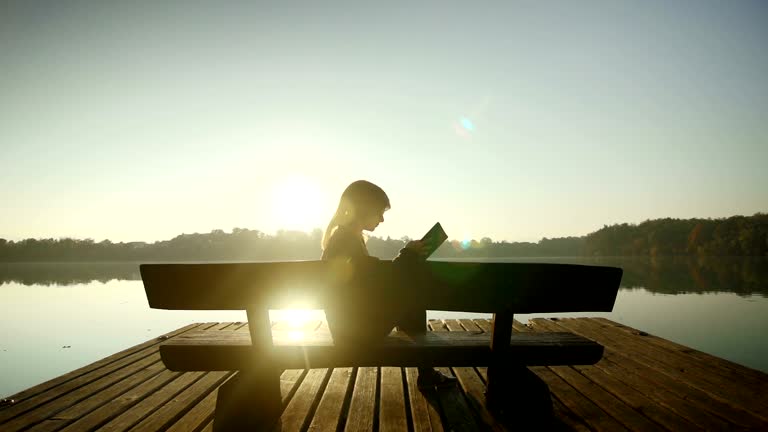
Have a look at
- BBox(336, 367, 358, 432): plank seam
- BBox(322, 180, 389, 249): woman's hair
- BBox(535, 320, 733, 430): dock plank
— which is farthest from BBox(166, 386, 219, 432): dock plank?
BBox(535, 320, 733, 430): dock plank

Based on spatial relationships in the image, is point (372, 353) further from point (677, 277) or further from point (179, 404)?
point (677, 277)

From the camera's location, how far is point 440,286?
205 centimetres

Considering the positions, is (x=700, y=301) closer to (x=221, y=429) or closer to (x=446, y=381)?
(x=446, y=381)

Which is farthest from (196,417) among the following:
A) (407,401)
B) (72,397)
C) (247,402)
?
(407,401)

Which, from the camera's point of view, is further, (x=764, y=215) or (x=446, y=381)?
(x=764, y=215)

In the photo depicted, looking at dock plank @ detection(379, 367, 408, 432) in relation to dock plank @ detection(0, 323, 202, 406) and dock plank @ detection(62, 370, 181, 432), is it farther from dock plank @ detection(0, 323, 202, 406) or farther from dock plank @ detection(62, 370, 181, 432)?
dock plank @ detection(0, 323, 202, 406)

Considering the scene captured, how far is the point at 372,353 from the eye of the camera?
2342mm

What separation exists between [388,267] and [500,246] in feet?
306

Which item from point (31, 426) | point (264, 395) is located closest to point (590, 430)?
point (264, 395)

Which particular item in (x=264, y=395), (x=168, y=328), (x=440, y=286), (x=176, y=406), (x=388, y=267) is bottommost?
(x=168, y=328)

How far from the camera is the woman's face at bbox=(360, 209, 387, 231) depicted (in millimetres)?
2818

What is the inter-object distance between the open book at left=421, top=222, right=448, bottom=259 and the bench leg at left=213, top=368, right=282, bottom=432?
129cm

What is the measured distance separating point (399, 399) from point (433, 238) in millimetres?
1483

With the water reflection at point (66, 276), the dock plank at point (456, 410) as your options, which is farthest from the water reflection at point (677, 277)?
the dock plank at point (456, 410)
